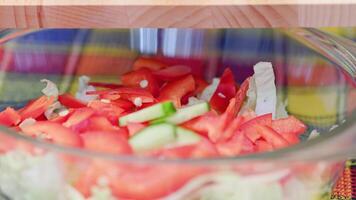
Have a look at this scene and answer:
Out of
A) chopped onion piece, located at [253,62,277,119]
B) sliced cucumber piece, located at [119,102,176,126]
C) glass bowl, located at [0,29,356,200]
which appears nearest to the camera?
glass bowl, located at [0,29,356,200]

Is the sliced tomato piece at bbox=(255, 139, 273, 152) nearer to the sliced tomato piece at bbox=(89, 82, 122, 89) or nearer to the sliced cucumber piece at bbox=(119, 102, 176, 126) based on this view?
the sliced cucumber piece at bbox=(119, 102, 176, 126)

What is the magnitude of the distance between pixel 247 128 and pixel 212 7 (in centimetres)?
11

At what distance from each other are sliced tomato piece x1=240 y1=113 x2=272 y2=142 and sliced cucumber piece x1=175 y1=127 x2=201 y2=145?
7 centimetres

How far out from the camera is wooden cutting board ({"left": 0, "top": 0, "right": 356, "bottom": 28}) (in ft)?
2.00

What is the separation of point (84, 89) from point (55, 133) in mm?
201

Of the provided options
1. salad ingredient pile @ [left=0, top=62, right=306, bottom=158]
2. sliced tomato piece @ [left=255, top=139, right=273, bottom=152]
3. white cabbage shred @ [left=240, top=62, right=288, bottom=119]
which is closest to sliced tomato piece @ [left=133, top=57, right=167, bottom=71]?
salad ingredient pile @ [left=0, top=62, right=306, bottom=158]

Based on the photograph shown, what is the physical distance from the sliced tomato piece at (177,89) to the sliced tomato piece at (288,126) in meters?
0.10

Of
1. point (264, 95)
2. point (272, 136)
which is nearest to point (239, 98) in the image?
point (264, 95)

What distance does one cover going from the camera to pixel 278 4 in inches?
24.0

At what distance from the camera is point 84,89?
80 centimetres

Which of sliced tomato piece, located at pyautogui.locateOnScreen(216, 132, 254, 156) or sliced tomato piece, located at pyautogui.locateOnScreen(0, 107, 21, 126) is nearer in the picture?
sliced tomato piece, located at pyautogui.locateOnScreen(216, 132, 254, 156)

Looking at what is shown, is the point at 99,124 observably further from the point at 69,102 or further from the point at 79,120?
the point at 69,102

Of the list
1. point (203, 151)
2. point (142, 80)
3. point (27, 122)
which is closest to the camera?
point (203, 151)

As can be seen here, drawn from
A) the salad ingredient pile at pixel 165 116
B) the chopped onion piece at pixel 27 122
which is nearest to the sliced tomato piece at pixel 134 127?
the salad ingredient pile at pixel 165 116
